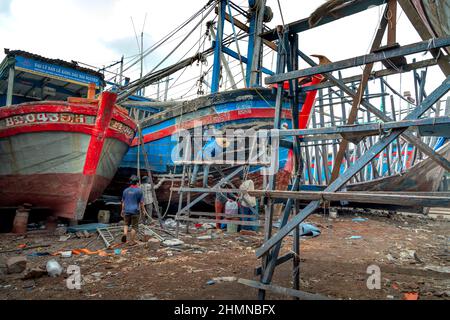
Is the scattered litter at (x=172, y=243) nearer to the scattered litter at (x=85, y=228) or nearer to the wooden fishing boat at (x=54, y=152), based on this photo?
the scattered litter at (x=85, y=228)

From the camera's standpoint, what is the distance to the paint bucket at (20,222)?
6703 mm

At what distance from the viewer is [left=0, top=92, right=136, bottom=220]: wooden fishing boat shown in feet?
22.3

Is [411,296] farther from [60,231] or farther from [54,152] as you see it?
[54,152]

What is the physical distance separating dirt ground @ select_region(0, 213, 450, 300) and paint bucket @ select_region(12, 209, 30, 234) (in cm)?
30

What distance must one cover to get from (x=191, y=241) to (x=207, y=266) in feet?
6.53

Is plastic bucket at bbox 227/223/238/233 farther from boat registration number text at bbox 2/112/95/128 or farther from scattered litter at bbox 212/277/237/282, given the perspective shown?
boat registration number text at bbox 2/112/95/128

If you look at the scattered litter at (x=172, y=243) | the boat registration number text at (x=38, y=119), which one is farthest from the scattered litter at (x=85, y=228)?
the boat registration number text at (x=38, y=119)

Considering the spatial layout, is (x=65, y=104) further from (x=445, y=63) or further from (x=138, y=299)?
(x=445, y=63)

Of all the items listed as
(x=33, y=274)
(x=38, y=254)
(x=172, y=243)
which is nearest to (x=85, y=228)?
(x=38, y=254)

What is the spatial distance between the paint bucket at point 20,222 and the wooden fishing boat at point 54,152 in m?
0.39

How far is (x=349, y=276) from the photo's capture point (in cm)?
401

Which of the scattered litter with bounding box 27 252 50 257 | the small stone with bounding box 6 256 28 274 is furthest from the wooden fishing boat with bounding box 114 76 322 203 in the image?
the small stone with bounding box 6 256 28 274

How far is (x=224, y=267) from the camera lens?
4.45 m
